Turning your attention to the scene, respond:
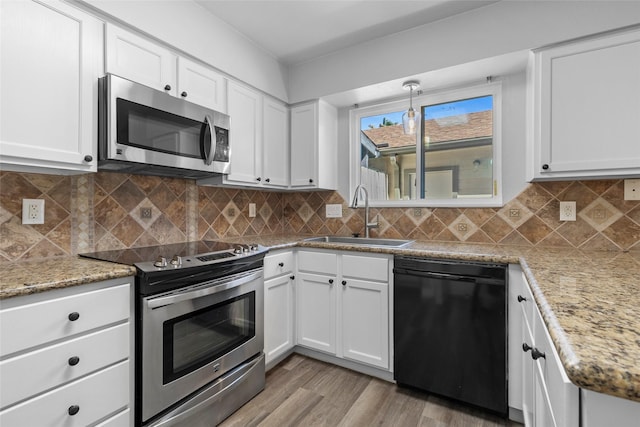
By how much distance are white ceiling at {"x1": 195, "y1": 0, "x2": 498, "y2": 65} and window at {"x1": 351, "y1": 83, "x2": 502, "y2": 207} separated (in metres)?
0.62

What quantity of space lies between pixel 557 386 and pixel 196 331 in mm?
1472

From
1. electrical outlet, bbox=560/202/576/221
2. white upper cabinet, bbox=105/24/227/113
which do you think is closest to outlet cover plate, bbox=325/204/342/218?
white upper cabinet, bbox=105/24/227/113

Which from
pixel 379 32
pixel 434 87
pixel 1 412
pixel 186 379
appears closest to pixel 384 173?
pixel 434 87

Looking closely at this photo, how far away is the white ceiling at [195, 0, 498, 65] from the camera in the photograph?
198 cm

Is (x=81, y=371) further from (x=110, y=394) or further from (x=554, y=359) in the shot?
(x=554, y=359)

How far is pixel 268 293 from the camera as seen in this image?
2145mm

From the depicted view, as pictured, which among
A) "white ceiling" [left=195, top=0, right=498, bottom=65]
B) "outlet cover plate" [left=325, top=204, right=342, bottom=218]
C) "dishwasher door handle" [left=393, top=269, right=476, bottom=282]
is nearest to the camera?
"dishwasher door handle" [left=393, top=269, right=476, bottom=282]

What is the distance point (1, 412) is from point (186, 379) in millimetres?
658

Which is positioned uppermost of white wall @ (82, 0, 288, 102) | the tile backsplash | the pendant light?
white wall @ (82, 0, 288, 102)

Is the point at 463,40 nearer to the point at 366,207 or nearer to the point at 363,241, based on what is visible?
the point at 366,207

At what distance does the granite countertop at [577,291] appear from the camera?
505 millimetres

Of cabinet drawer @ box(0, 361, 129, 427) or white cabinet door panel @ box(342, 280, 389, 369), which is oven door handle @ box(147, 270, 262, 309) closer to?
cabinet drawer @ box(0, 361, 129, 427)

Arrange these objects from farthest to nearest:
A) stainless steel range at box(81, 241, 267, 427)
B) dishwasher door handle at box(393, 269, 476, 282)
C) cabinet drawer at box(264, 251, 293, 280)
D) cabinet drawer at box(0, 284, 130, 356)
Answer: cabinet drawer at box(264, 251, 293, 280) < dishwasher door handle at box(393, 269, 476, 282) < stainless steel range at box(81, 241, 267, 427) < cabinet drawer at box(0, 284, 130, 356)

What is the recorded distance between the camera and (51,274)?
48.3 inches
